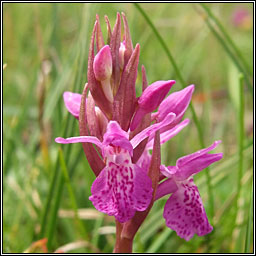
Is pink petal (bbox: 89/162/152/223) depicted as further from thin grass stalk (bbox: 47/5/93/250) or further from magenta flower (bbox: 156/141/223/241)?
thin grass stalk (bbox: 47/5/93/250)

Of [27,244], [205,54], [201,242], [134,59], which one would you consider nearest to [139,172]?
[134,59]

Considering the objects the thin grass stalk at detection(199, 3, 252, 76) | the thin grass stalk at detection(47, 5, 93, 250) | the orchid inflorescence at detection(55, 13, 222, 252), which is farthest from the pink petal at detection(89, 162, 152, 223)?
the thin grass stalk at detection(199, 3, 252, 76)

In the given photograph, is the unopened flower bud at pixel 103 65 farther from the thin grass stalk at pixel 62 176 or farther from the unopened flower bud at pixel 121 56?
the thin grass stalk at pixel 62 176

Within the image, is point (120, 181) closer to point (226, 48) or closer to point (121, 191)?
point (121, 191)

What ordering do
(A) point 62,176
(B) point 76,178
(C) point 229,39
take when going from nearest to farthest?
(A) point 62,176, (C) point 229,39, (B) point 76,178

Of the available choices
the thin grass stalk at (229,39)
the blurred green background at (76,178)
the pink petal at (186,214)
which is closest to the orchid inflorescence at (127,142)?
the pink petal at (186,214)

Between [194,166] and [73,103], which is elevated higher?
[73,103]

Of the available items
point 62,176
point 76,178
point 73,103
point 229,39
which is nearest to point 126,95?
point 73,103
